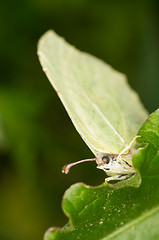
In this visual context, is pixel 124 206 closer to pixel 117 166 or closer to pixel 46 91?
pixel 117 166

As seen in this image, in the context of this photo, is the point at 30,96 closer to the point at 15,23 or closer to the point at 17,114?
the point at 17,114

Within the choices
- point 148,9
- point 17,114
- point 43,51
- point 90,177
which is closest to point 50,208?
Answer: point 90,177

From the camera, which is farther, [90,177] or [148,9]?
[148,9]

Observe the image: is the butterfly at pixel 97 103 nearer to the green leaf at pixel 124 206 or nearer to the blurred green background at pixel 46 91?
the green leaf at pixel 124 206

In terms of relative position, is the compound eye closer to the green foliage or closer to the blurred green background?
the green foliage

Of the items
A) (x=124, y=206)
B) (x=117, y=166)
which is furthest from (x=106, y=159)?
(x=124, y=206)

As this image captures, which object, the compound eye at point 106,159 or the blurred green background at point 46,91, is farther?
the blurred green background at point 46,91

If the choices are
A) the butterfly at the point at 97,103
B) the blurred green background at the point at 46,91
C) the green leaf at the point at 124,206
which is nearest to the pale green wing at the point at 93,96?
the butterfly at the point at 97,103
